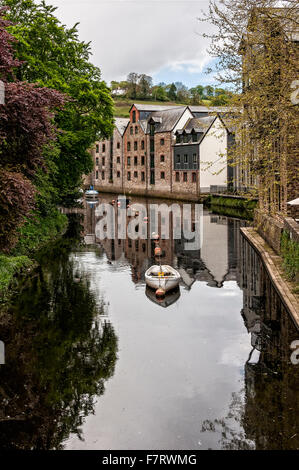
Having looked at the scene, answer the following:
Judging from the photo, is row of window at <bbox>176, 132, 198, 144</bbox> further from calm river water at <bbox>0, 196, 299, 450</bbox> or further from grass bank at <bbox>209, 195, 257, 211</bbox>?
calm river water at <bbox>0, 196, 299, 450</bbox>

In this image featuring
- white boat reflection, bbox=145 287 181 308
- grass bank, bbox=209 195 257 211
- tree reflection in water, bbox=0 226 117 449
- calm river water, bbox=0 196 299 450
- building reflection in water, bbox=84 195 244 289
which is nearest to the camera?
calm river water, bbox=0 196 299 450

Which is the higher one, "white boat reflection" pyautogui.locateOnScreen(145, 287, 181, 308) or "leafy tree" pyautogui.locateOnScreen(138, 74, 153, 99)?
"leafy tree" pyautogui.locateOnScreen(138, 74, 153, 99)

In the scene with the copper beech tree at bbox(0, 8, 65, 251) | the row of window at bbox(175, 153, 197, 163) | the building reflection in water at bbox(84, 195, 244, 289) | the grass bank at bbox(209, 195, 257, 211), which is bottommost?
the building reflection in water at bbox(84, 195, 244, 289)

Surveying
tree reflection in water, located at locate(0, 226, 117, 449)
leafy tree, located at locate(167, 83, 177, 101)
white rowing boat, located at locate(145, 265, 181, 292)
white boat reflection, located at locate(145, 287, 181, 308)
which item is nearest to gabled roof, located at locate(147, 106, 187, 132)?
white rowing boat, located at locate(145, 265, 181, 292)

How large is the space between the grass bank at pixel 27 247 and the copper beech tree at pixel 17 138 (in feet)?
6.24

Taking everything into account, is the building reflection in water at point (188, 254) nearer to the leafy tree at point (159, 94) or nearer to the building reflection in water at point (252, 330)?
the building reflection in water at point (252, 330)

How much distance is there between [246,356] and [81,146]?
24575mm

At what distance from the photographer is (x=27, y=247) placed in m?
27.8

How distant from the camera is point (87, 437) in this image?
31.8ft

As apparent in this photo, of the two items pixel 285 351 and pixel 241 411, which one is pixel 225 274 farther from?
pixel 241 411

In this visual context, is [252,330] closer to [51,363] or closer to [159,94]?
[51,363]

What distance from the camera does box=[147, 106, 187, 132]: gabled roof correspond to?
222ft

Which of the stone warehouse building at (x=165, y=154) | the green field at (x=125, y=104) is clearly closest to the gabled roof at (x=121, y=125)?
the stone warehouse building at (x=165, y=154)

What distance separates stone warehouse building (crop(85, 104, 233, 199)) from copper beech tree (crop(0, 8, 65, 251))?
Answer: 39.3 m
